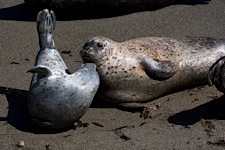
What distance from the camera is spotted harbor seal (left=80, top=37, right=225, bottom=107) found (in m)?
4.25

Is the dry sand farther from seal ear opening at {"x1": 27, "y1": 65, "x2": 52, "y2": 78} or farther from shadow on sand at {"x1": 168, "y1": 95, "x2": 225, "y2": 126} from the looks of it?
seal ear opening at {"x1": 27, "y1": 65, "x2": 52, "y2": 78}

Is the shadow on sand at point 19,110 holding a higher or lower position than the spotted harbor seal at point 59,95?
lower

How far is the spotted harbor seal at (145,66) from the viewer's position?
4254 millimetres

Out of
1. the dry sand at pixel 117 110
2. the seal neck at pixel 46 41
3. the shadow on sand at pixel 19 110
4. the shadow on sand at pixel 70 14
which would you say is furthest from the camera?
the shadow on sand at pixel 70 14

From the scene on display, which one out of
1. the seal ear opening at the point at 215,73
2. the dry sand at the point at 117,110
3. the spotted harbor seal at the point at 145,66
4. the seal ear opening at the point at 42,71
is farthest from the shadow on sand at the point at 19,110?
the seal ear opening at the point at 215,73

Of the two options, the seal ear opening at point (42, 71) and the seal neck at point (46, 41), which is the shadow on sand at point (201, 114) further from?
the seal neck at point (46, 41)

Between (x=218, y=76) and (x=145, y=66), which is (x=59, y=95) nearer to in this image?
(x=145, y=66)

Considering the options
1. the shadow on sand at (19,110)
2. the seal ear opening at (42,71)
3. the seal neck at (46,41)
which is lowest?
the shadow on sand at (19,110)

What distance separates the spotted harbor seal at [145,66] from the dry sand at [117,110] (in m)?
0.11

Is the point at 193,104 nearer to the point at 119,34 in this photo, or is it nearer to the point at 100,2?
the point at 119,34

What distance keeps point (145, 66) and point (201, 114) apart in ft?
1.84

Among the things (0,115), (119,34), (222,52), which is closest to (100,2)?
(119,34)

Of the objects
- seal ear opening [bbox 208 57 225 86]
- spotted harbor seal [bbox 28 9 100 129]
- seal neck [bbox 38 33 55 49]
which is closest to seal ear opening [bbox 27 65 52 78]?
spotted harbor seal [bbox 28 9 100 129]

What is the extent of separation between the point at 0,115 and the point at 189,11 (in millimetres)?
2947
